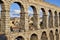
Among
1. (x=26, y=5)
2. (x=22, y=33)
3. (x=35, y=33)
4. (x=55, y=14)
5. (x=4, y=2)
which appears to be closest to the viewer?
(x=4, y=2)

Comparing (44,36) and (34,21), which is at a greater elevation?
(34,21)

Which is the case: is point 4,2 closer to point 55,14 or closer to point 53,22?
point 53,22

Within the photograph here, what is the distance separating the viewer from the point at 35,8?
22.0m

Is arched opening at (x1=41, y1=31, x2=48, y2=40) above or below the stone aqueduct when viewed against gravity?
below

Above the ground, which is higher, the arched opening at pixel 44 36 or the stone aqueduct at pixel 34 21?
the stone aqueduct at pixel 34 21

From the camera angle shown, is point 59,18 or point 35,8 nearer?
point 35,8

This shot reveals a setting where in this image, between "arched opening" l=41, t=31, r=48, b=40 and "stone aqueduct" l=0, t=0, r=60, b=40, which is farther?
"arched opening" l=41, t=31, r=48, b=40

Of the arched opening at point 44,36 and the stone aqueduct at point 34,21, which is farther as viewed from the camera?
the arched opening at point 44,36

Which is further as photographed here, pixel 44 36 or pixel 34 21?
pixel 44 36

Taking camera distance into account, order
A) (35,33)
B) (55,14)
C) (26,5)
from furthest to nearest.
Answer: (55,14), (35,33), (26,5)

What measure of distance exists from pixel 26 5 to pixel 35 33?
4472 millimetres

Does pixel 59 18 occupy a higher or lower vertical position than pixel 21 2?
lower

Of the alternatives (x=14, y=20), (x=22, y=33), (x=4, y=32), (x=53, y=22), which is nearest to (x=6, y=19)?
(x=4, y=32)

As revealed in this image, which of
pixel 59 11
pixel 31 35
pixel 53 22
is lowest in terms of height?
pixel 31 35
